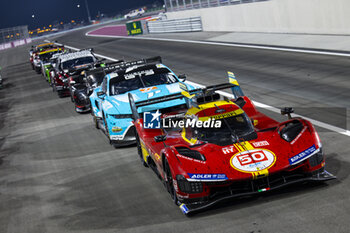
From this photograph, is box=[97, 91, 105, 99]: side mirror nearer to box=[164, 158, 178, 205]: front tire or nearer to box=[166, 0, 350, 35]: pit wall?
box=[164, 158, 178, 205]: front tire

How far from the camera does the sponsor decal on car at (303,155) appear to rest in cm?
728

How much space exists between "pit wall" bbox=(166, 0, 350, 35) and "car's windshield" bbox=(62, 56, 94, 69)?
36.1 ft

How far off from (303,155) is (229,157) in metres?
1.02

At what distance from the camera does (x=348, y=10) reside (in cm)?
2288

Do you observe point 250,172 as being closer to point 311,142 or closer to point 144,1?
point 311,142

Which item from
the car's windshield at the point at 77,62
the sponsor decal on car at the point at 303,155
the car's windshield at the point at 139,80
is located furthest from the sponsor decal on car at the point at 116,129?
the car's windshield at the point at 77,62

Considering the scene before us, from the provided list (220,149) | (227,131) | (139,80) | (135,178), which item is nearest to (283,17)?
(139,80)

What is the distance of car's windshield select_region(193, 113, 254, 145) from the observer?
26.7 feet

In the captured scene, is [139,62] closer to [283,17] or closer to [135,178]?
[135,178]

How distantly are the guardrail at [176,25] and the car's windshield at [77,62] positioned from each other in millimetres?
20040

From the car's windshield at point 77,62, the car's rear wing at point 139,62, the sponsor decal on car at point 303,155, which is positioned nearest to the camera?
the sponsor decal on car at point 303,155

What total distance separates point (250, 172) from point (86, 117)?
36.0ft

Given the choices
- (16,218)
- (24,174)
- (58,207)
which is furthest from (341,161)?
(24,174)

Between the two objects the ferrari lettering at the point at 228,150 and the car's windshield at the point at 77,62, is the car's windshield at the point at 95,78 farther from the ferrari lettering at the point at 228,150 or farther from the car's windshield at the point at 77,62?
the ferrari lettering at the point at 228,150
